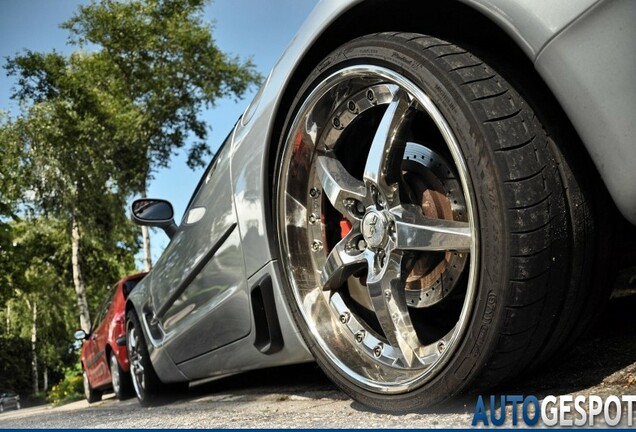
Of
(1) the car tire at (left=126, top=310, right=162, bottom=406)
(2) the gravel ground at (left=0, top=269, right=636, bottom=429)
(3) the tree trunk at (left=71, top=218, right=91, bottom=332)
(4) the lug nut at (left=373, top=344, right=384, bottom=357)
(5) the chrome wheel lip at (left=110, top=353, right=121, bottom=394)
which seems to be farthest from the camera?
(3) the tree trunk at (left=71, top=218, right=91, bottom=332)

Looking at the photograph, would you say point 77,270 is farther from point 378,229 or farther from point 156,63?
point 378,229

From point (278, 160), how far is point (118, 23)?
19973 millimetres

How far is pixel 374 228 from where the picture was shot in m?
2.20

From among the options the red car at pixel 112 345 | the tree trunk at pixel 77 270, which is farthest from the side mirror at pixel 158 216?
the tree trunk at pixel 77 270

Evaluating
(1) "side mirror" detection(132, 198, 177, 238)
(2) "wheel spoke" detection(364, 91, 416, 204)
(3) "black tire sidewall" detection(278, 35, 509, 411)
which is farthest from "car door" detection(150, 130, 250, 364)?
(3) "black tire sidewall" detection(278, 35, 509, 411)

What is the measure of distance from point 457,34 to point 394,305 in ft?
2.76

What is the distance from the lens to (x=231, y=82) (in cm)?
2136

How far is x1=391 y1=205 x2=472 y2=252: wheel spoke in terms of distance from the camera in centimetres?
192

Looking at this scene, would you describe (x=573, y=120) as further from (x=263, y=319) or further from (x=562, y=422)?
(x=263, y=319)

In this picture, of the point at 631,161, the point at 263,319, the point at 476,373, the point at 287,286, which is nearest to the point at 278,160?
the point at 287,286

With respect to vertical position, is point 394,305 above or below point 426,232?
below

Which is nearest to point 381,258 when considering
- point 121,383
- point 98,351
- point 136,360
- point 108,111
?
point 136,360

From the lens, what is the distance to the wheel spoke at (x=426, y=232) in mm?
1917

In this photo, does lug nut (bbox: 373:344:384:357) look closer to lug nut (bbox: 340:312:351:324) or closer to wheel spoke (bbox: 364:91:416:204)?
lug nut (bbox: 340:312:351:324)
